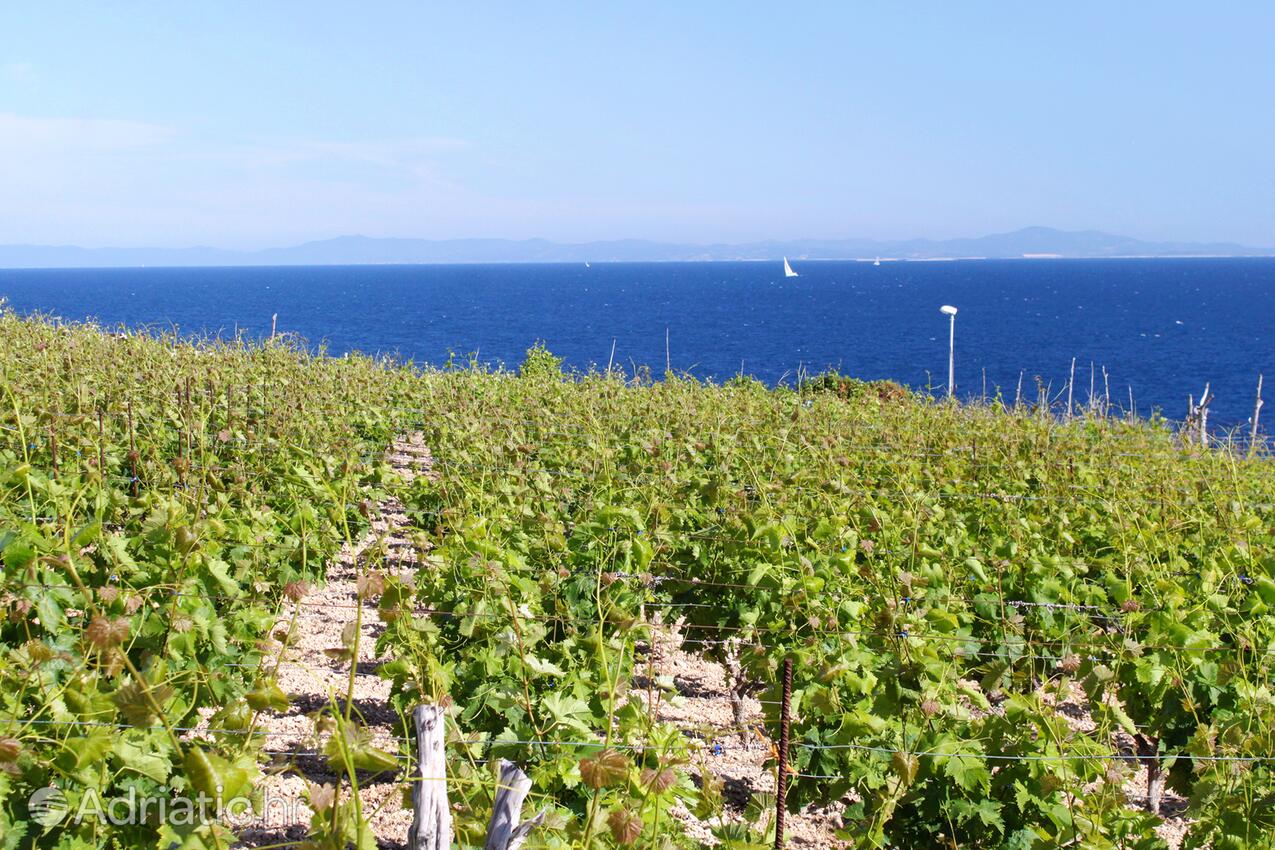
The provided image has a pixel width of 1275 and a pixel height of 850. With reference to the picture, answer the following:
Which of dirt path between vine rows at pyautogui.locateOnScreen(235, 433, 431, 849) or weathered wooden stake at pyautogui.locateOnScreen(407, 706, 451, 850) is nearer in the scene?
weathered wooden stake at pyautogui.locateOnScreen(407, 706, 451, 850)

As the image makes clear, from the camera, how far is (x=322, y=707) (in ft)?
8.38

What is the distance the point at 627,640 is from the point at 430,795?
1.06 meters

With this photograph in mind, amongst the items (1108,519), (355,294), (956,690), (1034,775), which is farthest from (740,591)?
(355,294)

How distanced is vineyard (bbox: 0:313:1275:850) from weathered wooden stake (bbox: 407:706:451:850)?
6 cm

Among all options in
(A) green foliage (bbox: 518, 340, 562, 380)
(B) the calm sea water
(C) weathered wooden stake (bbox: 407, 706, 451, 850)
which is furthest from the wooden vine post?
(B) the calm sea water

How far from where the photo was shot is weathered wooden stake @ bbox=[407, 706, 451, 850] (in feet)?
7.75

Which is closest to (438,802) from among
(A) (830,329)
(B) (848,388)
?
(B) (848,388)

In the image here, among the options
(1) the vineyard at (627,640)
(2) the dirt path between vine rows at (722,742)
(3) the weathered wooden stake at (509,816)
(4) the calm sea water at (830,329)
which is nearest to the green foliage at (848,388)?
(4) the calm sea water at (830,329)

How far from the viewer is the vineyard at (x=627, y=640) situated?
102 inches

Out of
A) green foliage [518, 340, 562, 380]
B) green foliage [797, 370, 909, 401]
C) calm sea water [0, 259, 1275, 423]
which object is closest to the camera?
green foliage [518, 340, 562, 380]

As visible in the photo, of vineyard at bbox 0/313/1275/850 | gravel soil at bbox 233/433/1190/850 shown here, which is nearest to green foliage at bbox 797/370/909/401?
vineyard at bbox 0/313/1275/850

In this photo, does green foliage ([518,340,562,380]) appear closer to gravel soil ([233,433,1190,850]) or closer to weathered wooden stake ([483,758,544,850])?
gravel soil ([233,433,1190,850])

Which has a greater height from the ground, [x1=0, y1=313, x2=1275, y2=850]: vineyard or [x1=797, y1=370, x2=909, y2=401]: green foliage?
[x1=0, y1=313, x2=1275, y2=850]: vineyard

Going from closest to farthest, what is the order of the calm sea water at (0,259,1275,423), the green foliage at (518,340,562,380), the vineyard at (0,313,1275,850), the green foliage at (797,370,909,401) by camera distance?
the vineyard at (0,313,1275,850)
the green foliage at (518,340,562,380)
the green foliage at (797,370,909,401)
the calm sea water at (0,259,1275,423)
